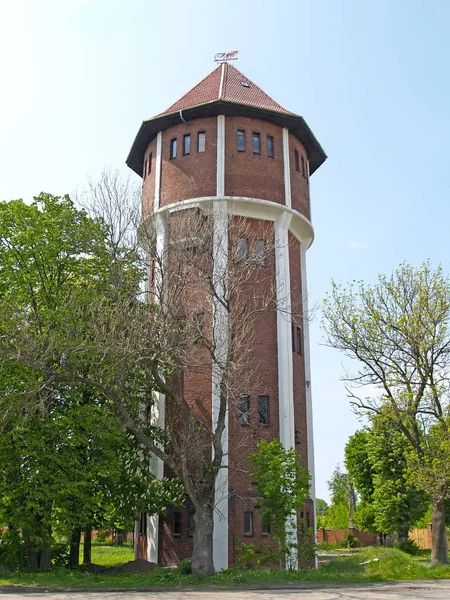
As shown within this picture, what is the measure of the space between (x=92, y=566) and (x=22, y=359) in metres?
8.31

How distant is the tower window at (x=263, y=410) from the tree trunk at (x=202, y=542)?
Answer: 4847mm

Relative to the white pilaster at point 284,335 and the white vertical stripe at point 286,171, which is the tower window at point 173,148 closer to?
the white vertical stripe at point 286,171

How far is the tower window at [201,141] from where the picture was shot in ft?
79.9

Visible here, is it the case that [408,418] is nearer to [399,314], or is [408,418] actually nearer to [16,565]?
[399,314]

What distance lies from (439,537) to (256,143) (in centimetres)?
1507

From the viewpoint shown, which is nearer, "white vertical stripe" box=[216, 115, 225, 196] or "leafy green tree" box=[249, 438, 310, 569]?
"leafy green tree" box=[249, 438, 310, 569]

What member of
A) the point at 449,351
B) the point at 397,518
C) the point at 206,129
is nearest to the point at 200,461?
the point at 449,351

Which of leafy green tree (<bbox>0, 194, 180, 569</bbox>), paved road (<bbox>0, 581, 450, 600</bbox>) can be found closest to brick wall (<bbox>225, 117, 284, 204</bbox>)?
leafy green tree (<bbox>0, 194, 180, 569</bbox>)

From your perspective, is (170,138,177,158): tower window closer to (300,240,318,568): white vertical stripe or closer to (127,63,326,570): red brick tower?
(127,63,326,570): red brick tower

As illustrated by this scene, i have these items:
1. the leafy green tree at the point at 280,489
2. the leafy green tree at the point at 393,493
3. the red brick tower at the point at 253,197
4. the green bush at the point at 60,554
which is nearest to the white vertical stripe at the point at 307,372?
the red brick tower at the point at 253,197

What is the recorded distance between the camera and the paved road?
1232 centimetres

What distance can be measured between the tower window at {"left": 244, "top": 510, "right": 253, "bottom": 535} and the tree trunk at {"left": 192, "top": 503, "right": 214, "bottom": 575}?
3.29 m

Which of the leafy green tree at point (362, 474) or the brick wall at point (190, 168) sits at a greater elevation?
the brick wall at point (190, 168)

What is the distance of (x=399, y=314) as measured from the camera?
2166 centimetres
